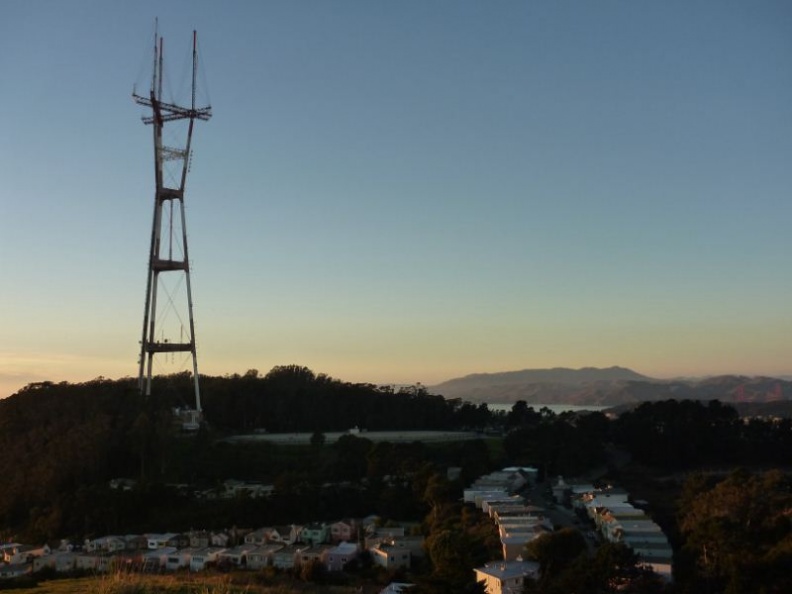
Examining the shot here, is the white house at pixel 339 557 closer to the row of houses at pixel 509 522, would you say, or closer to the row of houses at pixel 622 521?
the row of houses at pixel 509 522

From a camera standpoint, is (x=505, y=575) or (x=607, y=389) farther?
(x=607, y=389)

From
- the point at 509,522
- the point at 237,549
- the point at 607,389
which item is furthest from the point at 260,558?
the point at 607,389

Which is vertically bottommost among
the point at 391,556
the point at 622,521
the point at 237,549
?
the point at 391,556

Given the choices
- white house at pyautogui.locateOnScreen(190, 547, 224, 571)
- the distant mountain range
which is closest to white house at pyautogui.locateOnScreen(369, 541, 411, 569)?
white house at pyautogui.locateOnScreen(190, 547, 224, 571)

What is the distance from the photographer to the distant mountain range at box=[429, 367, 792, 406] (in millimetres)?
100812

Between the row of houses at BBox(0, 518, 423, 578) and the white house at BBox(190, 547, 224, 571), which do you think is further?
the white house at BBox(190, 547, 224, 571)

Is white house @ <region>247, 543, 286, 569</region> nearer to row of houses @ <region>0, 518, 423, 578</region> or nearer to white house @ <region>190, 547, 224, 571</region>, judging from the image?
row of houses @ <region>0, 518, 423, 578</region>

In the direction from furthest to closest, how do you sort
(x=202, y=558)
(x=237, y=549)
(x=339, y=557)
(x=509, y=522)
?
(x=237, y=549), (x=509, y=522), (x=202, y=558), (x=339, y=557)

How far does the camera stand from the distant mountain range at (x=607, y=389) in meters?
101

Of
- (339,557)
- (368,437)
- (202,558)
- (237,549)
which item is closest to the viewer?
(339,557)

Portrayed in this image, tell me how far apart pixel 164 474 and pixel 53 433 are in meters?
4.34

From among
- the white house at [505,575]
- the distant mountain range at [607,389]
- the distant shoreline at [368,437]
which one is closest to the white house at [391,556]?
the white house at [505,575]

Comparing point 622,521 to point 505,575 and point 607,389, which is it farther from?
point 607,389

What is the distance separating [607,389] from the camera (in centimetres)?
12975
